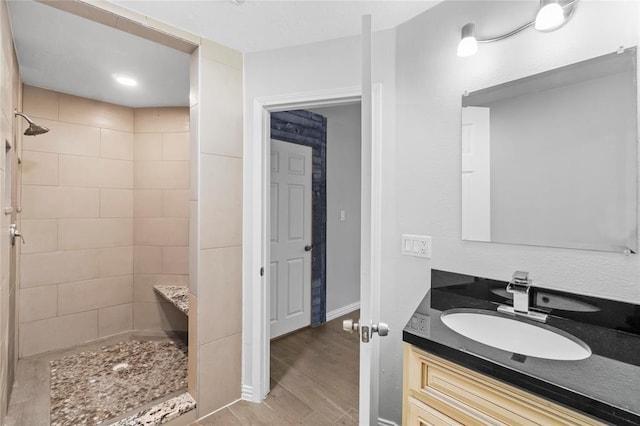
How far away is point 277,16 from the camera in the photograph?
164cm

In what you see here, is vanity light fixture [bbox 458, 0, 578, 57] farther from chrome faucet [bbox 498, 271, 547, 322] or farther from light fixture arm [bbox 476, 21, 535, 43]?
chrome faucet [bbox 498, 271, 547, 322]

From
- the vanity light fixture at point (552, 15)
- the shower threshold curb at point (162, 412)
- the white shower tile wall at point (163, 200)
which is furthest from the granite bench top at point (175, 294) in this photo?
the vanity light fixture at point (552, 15)

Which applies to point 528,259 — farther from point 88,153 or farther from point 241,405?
point 88,153

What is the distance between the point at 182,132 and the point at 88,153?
829mm

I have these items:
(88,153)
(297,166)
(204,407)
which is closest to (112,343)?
(204,407)

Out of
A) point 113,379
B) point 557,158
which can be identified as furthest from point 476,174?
point 113,379

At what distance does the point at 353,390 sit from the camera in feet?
7.03

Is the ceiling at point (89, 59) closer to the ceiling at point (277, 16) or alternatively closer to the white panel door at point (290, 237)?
the ceiling at point (277, 16)

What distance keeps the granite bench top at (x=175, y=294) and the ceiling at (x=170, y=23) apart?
5.90 feet

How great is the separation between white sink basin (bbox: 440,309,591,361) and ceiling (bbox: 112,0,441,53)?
4.93 ft

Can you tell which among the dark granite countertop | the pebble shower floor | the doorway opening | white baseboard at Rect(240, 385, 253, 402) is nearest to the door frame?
white baseboard at Rect(240, 385, 253, 402)

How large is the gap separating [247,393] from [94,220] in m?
2.12

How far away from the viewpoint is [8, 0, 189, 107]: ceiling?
5.56 feet

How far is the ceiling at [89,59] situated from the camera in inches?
66.7
